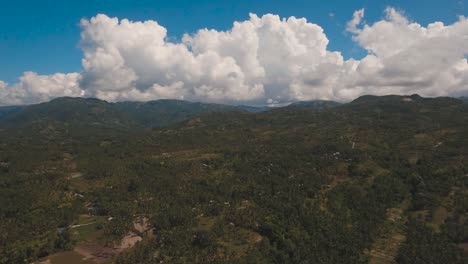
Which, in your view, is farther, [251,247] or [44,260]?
[251,247]

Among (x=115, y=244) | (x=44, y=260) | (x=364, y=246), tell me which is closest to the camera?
(x=44, y=260)

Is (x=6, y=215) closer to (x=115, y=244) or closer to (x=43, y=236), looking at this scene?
(x=43, y=236)

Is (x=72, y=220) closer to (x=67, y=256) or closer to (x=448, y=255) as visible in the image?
(x=67, y=256)

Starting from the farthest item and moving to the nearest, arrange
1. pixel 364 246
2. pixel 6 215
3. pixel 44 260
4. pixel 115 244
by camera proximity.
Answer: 1. pixel 6 215
2. pixel 364 246
3. pixel 115 244
4. pixel 44 260

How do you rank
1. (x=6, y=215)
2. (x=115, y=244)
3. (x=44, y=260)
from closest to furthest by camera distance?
(x=44, y=260), (x=115, y=244), (x=6, y=215)

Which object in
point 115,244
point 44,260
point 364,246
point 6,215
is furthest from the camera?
point 6,215

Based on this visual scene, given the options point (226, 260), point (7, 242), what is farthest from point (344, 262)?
point (7, 242)

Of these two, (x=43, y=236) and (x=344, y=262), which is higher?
(x=43, y=236)

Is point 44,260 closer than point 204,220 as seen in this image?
Yes

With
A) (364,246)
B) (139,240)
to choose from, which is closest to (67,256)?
(139,240)
